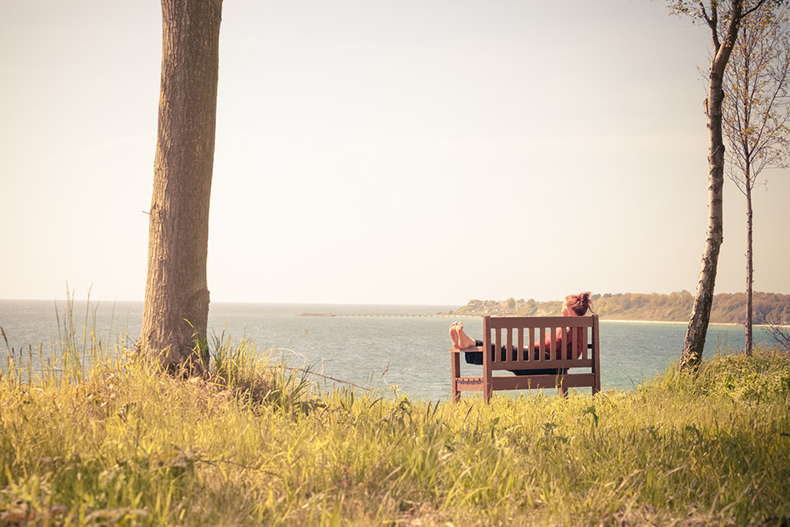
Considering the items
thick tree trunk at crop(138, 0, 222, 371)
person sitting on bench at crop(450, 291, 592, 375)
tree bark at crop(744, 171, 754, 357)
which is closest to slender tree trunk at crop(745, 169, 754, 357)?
tree bark at crop(744, 171, 754, 357)

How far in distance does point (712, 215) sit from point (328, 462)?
7.03m

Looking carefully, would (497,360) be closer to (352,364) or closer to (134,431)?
(134,431)

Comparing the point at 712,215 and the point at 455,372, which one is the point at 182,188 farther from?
the point at 712,215

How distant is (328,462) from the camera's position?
2381 mm

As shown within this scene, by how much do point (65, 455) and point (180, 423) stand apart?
63 cm

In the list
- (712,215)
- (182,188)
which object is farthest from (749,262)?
(182,188)

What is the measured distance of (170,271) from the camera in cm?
407

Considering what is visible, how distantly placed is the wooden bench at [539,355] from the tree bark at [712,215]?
1936 mm

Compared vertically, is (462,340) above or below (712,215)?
below

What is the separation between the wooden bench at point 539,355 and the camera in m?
5.41

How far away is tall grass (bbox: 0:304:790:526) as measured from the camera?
1927 millimetres

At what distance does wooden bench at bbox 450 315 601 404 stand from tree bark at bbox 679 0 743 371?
6.35 ft

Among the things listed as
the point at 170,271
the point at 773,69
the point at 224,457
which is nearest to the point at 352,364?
the point at 773,69

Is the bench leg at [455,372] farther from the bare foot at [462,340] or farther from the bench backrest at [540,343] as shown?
the bench backrest at [540,343]
